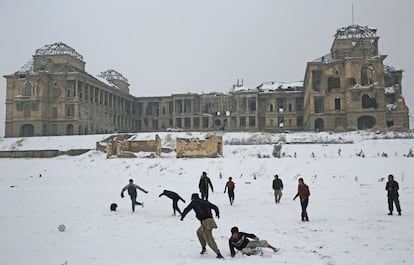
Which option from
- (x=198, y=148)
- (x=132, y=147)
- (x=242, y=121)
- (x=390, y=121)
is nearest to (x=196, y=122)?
(x=242, y=121)

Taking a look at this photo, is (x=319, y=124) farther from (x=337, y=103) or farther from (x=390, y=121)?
(x=390, y=121)

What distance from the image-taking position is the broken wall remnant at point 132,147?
4309 cm

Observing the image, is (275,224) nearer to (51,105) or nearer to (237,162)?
(237,162)

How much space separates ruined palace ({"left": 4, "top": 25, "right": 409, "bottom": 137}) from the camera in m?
60.5

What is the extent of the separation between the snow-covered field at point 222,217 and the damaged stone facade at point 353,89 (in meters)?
31.4

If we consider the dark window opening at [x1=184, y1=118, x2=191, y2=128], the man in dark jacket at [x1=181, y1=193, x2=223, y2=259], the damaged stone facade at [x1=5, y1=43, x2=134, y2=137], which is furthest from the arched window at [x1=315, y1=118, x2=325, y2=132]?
the man in dark jacket at [x1=181, y1=193, x2=223, y2=259]

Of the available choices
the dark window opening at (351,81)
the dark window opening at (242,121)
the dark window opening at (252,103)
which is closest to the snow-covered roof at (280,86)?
the dark window opening at (252,103)

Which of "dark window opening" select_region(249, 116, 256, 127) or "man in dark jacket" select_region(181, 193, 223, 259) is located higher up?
"dark window opening" select_region(249, 116, 256, 127)

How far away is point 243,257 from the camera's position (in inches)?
371

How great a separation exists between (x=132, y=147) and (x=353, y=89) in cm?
3443

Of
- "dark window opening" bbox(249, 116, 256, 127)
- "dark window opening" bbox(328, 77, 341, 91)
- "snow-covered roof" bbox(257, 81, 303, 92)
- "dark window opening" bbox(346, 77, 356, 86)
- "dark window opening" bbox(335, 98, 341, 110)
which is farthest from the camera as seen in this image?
"snow-covered roof" bbox(257, 81, 303, 92)

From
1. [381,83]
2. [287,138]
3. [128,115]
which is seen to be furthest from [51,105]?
[381,83]

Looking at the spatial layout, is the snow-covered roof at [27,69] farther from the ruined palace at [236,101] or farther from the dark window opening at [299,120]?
the dark window opening at [299,120]

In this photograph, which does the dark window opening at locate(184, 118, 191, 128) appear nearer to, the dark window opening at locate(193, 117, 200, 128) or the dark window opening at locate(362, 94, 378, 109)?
the dark window opening at locate(193, 117, 200, 128)
